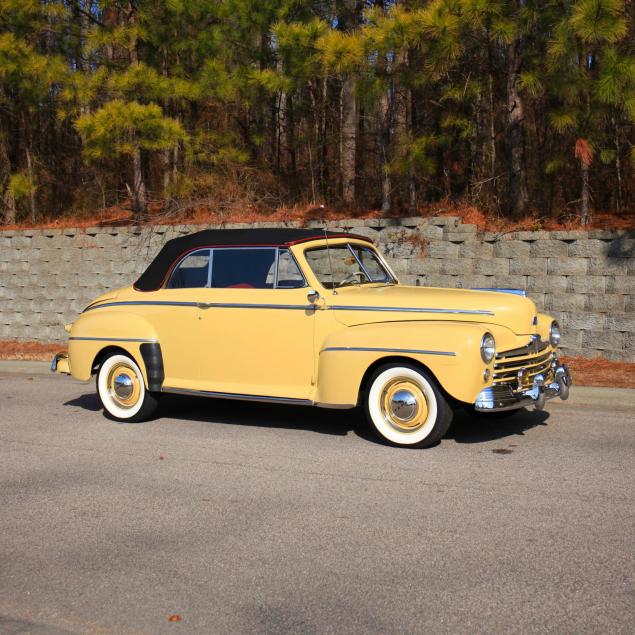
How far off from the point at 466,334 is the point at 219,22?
1222 cm

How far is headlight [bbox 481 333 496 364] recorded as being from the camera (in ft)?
22.4

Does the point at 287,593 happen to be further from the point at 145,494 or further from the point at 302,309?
the point at 302,309

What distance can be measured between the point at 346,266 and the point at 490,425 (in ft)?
6.74

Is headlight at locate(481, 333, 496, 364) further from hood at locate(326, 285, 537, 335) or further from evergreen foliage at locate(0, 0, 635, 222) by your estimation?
evergreen foliage at locate(0, 0, 635, 222)

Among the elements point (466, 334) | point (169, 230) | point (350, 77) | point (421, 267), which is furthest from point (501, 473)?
point (169, 230)

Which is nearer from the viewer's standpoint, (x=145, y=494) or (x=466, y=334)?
(x=145, y=494)

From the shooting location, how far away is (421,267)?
13359mm

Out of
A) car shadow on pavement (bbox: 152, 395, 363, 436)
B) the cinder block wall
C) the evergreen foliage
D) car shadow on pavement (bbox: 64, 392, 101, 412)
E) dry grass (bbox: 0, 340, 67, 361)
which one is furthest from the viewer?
dry grass (bbox: 0, 340, 67, 361)

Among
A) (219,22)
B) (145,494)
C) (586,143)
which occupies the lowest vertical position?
(145,494)

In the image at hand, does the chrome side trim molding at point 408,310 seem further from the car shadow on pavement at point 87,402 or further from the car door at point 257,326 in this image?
the car shadow on pavement at point 87,402

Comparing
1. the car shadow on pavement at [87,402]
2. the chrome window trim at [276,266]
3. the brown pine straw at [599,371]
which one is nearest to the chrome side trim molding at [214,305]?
the chrome window trim at [276,266]

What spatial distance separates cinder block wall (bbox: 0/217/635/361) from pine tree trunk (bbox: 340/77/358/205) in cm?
282

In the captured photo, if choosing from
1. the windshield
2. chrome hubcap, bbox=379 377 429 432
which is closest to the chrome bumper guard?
chrome hubcap, bbox=379 377 429 432

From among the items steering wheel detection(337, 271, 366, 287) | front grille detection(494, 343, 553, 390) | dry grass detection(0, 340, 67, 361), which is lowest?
dry grass detection(0, 340, 67, 361)
